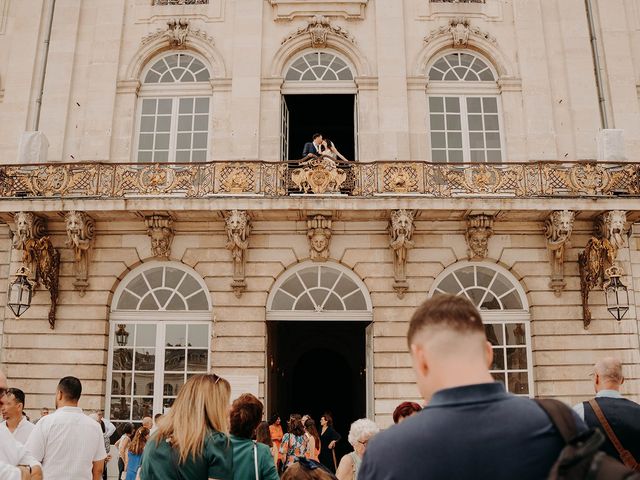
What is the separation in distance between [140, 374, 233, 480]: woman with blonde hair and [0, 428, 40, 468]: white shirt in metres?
0.74

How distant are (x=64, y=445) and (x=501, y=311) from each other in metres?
9.90

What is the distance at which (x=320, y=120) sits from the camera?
18188mm

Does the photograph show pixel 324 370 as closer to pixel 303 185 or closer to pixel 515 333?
pixel 515 333

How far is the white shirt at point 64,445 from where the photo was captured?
4.75 m

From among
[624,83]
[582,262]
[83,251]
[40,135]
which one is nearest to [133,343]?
[83,251]

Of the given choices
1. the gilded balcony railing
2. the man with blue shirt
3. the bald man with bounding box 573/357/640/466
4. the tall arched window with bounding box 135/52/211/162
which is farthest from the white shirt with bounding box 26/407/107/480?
the tall arched window with bounding box 135/52/211/162

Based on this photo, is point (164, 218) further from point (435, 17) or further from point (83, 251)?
point (435, 17)

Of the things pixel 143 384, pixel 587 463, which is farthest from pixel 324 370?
pixel 587 463

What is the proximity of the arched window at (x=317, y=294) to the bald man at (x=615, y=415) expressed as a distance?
9.10 metres

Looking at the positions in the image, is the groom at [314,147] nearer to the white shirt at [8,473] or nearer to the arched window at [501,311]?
the arched window at [501,311]

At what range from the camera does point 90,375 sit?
1257cm

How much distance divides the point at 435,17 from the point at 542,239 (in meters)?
5.71

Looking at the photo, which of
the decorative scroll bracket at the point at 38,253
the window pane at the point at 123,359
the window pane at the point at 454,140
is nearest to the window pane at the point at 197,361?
the window pane at the point at 123,359

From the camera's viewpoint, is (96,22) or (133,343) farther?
(96,22)
